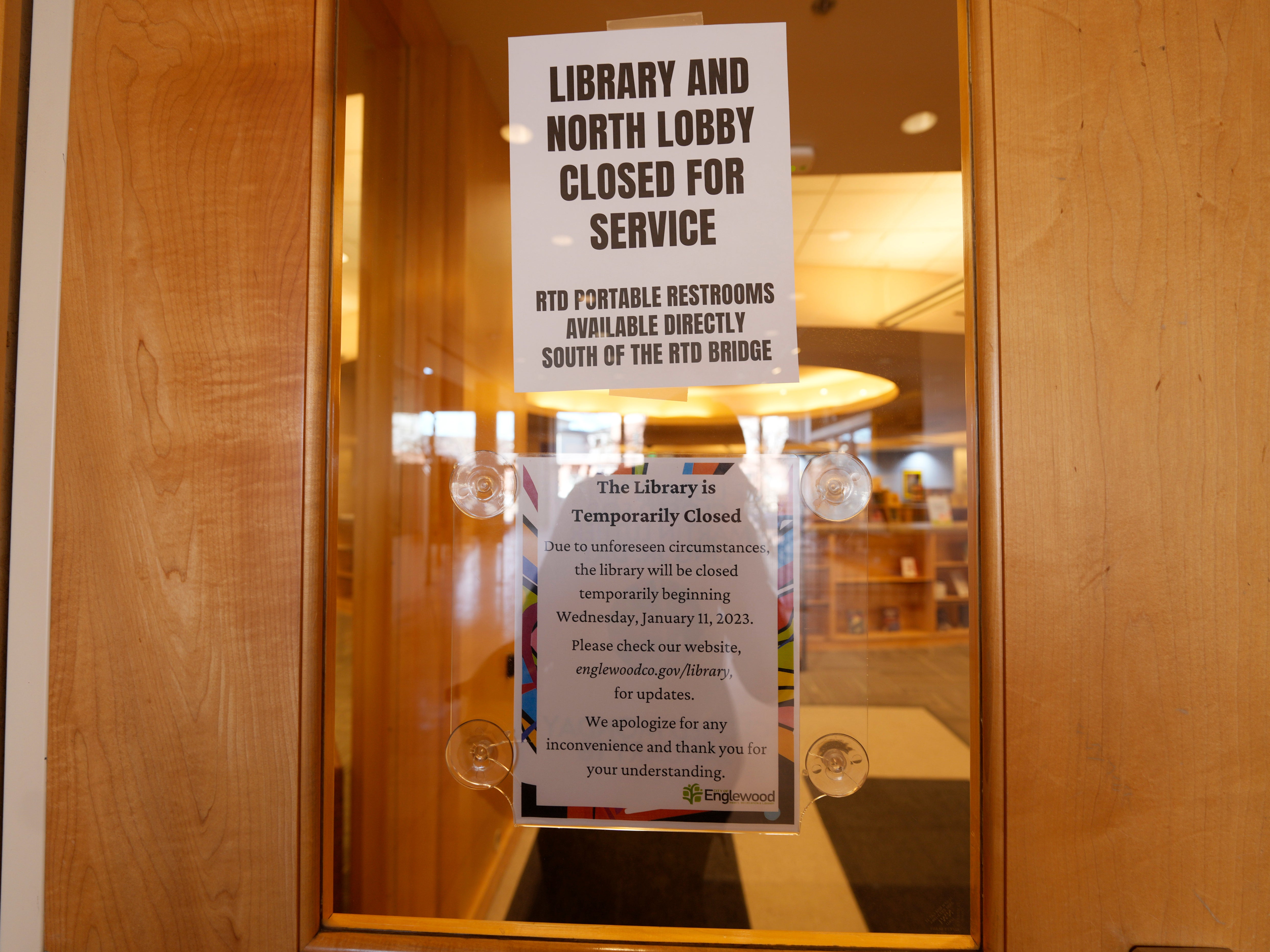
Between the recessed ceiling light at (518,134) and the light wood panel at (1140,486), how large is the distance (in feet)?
1.69

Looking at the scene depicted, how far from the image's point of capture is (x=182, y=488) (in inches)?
23.4

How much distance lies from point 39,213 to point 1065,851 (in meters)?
1.27

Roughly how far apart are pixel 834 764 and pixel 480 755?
0.39m

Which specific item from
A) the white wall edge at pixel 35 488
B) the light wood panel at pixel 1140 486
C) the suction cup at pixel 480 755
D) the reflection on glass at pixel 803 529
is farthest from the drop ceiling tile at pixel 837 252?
the white wall edge at pixel 35 488

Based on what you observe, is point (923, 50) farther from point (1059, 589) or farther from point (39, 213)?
point (39, 213)

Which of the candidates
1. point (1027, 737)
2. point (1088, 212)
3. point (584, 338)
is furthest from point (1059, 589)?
point (584, 338)

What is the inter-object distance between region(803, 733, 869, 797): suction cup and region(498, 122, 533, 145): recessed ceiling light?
736 mm

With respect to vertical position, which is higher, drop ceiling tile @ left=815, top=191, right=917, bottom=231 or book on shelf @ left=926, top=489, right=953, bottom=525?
drop ceiling tile @ left=815, top=191, right=917, bottom=231

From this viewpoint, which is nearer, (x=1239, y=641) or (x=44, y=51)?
(x=1239, y=641)

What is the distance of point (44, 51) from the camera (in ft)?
2.08

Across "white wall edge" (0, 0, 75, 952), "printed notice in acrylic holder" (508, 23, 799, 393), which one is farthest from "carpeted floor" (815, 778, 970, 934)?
"white wall edge" (0, 0, 75, 952)

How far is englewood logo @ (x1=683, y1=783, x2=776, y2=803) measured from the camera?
598 millimetres

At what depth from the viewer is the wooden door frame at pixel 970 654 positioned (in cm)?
56

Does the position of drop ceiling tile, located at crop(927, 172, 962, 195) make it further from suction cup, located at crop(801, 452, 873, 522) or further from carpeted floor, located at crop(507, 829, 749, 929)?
carpeted floor, located at crop(507, 829, 749, 929)
